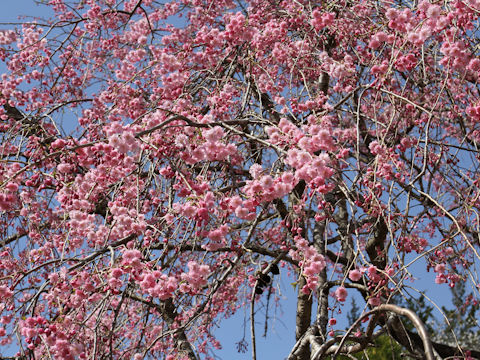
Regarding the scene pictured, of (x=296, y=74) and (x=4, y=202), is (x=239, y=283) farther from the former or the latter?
(x=4, y=202)

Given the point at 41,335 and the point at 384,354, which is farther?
the point at 384,354

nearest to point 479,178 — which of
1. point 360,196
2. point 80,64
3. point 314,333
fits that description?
point 360,196

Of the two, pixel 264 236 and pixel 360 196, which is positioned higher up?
pixel 264 236

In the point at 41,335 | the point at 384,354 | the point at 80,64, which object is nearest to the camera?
the point at 41,335

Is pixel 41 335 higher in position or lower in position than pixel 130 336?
lower

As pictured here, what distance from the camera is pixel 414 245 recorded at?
11.5ft

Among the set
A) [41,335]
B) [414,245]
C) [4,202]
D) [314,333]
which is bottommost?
[41,335]

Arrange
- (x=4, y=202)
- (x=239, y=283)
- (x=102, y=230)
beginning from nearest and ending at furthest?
1. (x=4, y=202)
2. (x=102, y=230)
3. (x=239, y=283)

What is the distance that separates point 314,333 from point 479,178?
1.49 metres

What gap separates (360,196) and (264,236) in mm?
2225

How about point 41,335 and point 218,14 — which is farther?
point 218,14

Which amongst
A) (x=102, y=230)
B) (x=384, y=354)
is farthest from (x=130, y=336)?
(x=384, y=354)

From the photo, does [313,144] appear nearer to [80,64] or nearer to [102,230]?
[102,230]

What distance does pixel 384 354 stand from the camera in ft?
24.7
